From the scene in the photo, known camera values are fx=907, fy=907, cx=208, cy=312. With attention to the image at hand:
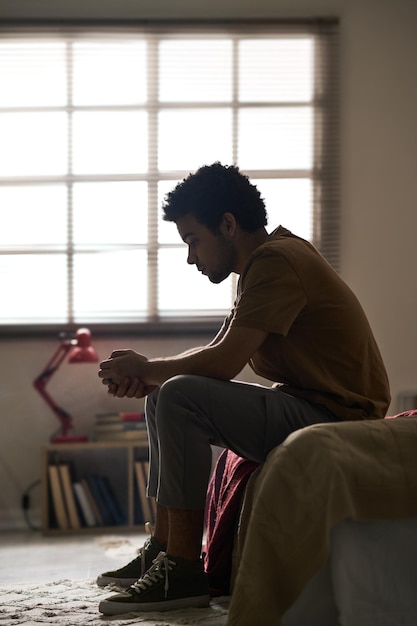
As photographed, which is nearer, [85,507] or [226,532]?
[226,532]

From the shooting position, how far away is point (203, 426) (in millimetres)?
2260

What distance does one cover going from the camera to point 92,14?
4586 millimetres

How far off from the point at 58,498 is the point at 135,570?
166 centimetres

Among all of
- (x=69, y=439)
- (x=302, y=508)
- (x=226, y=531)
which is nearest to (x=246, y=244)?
(x=226, y=531)

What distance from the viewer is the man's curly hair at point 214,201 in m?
2.57

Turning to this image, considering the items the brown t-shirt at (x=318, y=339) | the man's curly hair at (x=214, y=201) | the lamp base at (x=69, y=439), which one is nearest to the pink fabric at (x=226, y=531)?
the brown t-shirt at (x=318, y=339)

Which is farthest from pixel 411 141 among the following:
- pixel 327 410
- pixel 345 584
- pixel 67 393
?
pixel 345 584

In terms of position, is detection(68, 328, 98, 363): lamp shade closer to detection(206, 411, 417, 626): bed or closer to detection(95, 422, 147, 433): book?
detection(95, 422, 147, 433): book

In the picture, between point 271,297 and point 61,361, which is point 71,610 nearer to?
point 271,297

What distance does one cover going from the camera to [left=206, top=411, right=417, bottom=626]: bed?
74.7 inches

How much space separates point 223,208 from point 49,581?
130cm

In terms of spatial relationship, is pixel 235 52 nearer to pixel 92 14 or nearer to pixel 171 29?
pixel 171 29

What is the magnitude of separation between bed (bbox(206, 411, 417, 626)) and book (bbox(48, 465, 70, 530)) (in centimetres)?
241

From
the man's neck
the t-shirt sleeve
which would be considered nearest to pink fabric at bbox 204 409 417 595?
the t-shirt sleeve
